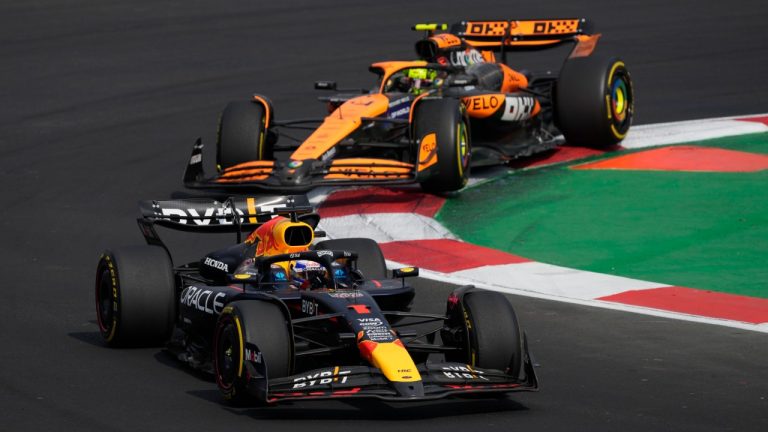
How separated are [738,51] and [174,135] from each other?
983 centimetres

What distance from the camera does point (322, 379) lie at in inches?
334

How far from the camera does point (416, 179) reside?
15.2 m

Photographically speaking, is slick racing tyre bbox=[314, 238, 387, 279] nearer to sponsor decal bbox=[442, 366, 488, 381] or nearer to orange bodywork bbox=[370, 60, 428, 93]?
sponsor decal bbox=[442, 366, 488, 381]

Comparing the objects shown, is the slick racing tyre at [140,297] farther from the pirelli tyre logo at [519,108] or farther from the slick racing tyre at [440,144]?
the pirelli tyre logo at [519,108]

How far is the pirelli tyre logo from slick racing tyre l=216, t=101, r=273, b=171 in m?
2.90

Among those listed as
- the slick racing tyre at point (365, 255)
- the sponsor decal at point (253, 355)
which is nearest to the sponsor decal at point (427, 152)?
the slick racing tyre at point (365, 255)

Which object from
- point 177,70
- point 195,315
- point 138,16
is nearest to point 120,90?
point 177,70

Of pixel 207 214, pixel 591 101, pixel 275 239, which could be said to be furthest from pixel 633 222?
pixel 275 239

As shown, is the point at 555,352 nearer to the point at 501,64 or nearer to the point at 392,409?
the point at 392,409

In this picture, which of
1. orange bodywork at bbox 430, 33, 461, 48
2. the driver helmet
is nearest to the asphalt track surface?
the driver helmet

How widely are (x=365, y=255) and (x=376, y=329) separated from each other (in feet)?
7.06

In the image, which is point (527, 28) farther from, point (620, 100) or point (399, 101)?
point (399, 101)

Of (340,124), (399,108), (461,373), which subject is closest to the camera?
(461,373)

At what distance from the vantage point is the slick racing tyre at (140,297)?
33.3 feet
